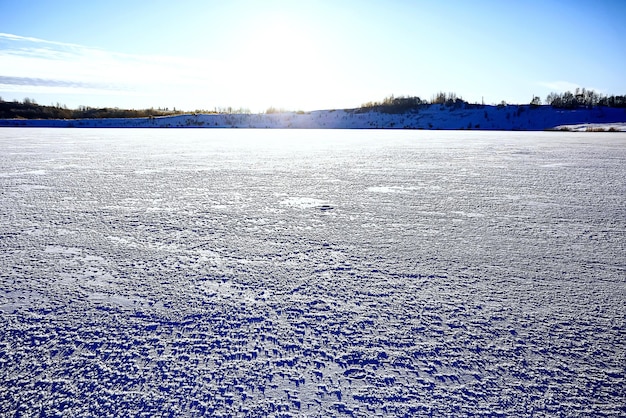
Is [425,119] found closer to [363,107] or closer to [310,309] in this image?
[363,107]

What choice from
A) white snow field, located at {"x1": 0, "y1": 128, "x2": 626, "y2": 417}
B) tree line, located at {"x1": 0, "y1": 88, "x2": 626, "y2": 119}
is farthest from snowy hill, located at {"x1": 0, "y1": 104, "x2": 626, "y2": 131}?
white snow field, located at {"x1": 0, "y1": 128, "x2": 626, "y2": 417}

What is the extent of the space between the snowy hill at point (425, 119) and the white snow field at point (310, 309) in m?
30.1

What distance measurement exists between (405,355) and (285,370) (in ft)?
1.40

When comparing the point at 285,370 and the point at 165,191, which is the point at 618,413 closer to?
the point at 285,370

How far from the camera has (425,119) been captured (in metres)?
34.8

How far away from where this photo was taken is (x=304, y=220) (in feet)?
9.94

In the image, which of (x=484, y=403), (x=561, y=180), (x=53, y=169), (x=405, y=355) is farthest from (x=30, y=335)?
(x=561, y=180)

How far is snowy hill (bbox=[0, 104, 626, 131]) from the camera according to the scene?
3156cm

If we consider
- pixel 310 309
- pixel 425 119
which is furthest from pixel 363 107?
pixel 310 309

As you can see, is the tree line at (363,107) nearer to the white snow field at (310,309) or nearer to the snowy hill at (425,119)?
the snowy hill at (425,119)

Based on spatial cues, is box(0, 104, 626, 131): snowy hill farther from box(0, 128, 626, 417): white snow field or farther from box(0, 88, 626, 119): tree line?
box(0, 128, 626, 417): white snow field

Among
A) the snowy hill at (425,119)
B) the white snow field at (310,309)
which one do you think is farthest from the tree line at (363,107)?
the white snow field at (310,309)

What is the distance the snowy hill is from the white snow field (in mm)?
30146

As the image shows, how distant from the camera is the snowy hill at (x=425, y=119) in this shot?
31562 mm
